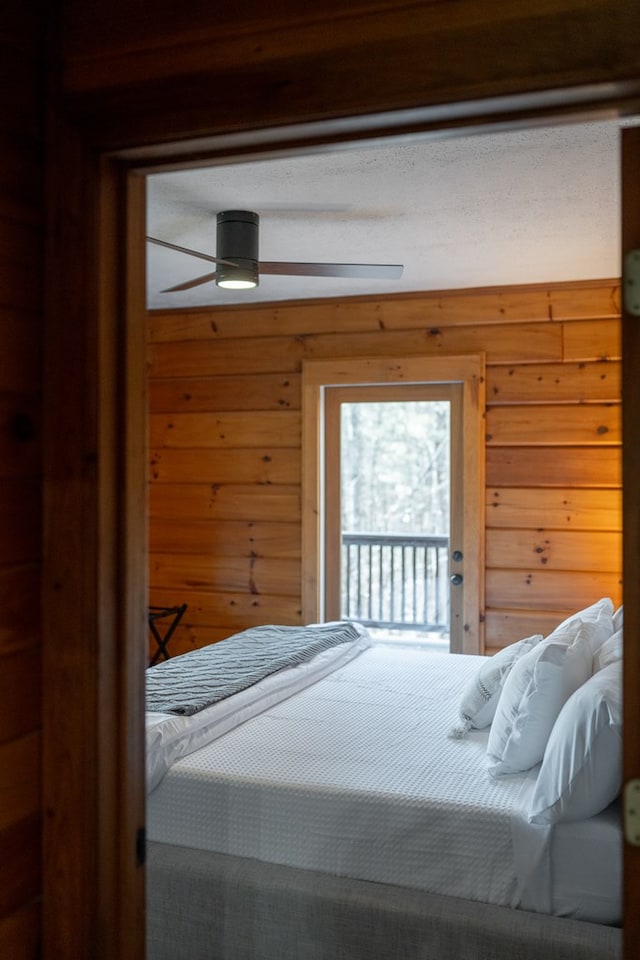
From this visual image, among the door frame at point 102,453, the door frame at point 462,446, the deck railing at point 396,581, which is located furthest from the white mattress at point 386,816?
the deck railing at point 396,581

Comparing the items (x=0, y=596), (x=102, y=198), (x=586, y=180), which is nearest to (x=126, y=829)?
Answer: (x=0, y=596)

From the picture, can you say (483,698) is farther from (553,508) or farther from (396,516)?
(396,516)

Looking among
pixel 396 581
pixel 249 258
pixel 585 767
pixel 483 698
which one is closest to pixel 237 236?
pixel 249 258

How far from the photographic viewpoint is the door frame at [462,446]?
4.98 metres

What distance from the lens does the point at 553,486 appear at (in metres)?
4.88

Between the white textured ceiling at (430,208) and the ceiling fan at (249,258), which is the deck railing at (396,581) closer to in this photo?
the white textured ceiling at (430,208)

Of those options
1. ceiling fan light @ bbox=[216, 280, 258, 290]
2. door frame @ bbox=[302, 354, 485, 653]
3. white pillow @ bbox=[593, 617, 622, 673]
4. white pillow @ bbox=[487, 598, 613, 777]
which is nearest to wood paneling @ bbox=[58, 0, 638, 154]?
white pillow @ bbox=[487, 598, 613, 777]

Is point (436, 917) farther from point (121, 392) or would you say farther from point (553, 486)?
point (553, 486)

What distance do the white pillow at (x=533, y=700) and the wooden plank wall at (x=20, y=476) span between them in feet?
4.88

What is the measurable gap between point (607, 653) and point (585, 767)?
0.58m

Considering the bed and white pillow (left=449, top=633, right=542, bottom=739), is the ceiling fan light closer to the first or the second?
the bed

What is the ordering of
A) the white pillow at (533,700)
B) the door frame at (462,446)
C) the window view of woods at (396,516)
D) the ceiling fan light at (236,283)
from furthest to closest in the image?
the window view of woods at (396,516) → the door frame at (462,446) → the ceiling fan light at (236,283) → the white pillow at (533,700)

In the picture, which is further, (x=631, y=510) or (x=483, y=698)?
(x=483, y=698)

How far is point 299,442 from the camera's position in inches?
212
